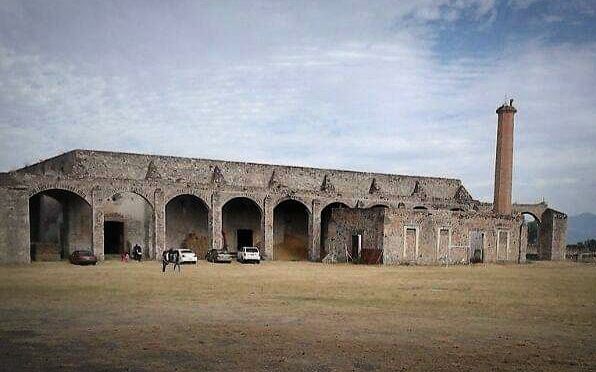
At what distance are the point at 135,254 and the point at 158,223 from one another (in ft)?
8.18

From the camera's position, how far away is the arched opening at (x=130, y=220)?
107 ft

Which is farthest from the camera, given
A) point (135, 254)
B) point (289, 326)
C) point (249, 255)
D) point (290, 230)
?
point (290, 230)

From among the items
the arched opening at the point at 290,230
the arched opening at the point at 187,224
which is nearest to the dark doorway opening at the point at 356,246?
the arched opening at the point at 290,230

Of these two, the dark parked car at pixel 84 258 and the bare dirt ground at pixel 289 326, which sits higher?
the bare dirt ground at pixel 289 326

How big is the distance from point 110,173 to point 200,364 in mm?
29566

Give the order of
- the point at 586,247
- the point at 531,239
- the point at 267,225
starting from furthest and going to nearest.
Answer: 1. the point at 531,239
2. the point at 586,247
3. the point at 267,225

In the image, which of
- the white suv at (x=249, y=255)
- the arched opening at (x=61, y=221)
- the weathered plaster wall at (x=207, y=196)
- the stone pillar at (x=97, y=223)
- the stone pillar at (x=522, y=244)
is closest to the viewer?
the weathered plaster wall at (x=207, y=196)

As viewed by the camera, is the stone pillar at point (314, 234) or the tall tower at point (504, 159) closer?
the stone pillar at point (314, 234)

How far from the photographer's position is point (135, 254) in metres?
31.5

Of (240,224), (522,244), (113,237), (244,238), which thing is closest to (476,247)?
(522,244)

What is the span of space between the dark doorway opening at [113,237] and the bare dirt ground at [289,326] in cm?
1396

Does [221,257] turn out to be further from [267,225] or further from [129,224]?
[129,224]

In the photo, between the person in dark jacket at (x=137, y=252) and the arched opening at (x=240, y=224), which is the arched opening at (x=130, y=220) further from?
the arched opening at (x=240, y=224)

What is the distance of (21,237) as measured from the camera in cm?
2667
